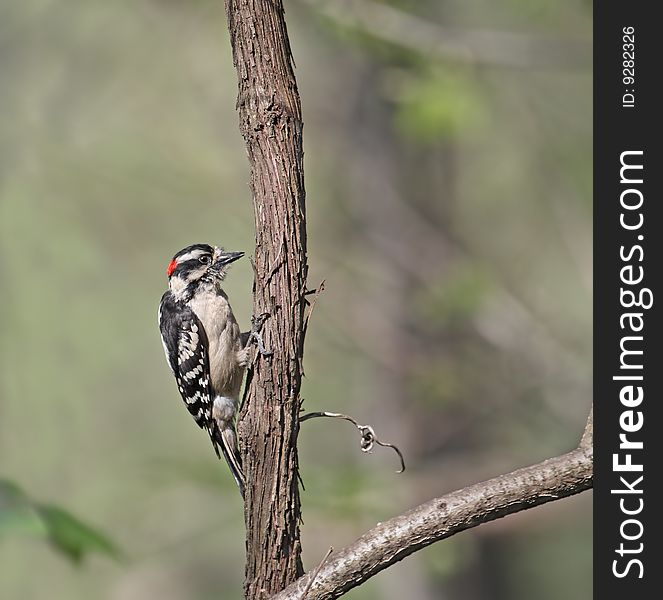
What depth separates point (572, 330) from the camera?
9.80 metres

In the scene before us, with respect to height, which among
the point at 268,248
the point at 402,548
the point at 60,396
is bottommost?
→ the point at 402,548

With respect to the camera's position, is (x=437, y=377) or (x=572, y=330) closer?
(x=437, y=377)

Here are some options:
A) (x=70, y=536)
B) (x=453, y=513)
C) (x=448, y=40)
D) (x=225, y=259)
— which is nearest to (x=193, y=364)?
(x=225, y=259)

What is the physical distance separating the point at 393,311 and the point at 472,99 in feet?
8.86

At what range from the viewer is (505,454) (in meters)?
9.45

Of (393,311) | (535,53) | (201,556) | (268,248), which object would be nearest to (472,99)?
(535,53)

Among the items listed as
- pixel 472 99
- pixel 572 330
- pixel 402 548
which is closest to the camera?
pixel 402 548

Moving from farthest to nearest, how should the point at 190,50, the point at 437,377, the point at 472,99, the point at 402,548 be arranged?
the point at 190,50 < the point at 437,377 < the point at 472,99 < the point at 402,548

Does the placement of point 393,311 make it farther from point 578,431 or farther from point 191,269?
point 191,269

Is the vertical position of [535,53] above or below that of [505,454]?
above

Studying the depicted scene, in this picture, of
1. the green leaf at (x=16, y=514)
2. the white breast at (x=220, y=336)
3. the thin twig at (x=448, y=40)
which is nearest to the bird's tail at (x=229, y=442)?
the white breast at (x=220, y=336)

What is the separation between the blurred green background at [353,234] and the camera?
8406mm

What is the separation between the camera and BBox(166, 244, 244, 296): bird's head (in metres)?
4.74

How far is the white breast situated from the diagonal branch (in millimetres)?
2043
